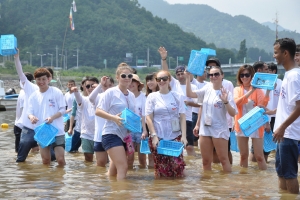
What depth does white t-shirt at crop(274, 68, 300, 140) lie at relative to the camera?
6.32 meters

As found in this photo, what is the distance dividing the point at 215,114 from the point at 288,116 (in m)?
2.47

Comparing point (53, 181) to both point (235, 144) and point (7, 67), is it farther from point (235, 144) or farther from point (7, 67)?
point (7, 67)

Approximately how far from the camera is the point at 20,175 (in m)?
9.46

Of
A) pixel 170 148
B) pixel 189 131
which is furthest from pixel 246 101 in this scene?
pixel 189 131

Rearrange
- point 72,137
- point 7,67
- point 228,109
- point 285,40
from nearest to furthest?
point 285,40 < point 228,109 < point 72,137 < point 7,67

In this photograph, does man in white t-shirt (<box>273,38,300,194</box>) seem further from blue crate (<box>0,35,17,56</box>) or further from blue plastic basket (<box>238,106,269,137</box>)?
blue crate (<box>0,35,17,56</box>)

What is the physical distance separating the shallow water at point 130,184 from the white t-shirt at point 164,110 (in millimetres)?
680

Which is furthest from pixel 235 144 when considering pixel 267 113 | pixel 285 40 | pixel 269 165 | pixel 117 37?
pixel 117 37

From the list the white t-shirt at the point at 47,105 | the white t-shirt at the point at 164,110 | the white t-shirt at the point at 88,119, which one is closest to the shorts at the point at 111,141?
the white t-shirt at the point at 164,110

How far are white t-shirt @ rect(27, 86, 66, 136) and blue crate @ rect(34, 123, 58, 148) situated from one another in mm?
148

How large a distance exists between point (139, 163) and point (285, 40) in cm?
481

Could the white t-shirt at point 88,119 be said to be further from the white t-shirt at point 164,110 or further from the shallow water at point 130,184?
the white t-shirt at point 164,110

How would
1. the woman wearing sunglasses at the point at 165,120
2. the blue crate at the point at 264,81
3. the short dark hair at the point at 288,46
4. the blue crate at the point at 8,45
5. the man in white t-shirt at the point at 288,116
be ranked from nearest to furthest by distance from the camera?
the man in white t-shirt at the point at 288,116
the short dark hair at the point at 288,46
the woman wearing sunglasses at the point at 165,120
the blue crate at the point at 264,81
the blue crate at the point at 8,45

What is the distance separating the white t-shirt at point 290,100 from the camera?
249 inches
